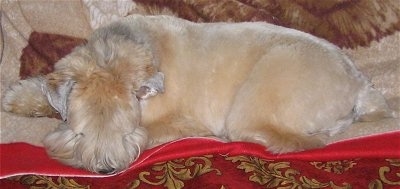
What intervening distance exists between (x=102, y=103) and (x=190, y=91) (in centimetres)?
70

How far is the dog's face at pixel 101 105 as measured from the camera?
3.15 meters

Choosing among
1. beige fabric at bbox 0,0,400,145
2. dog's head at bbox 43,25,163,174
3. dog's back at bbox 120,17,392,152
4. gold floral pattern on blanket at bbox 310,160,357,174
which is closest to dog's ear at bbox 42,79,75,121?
dog's head at bbox 43,25,163,174

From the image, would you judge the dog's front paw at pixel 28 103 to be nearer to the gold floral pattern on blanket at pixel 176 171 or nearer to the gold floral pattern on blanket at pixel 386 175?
the gold floral pattern on blanket at pixel 176 171

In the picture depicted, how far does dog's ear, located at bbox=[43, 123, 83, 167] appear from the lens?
3.29 m

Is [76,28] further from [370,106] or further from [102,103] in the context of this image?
[370,106]

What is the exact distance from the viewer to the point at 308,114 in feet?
11.4

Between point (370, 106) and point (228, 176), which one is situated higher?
point (370, 106)

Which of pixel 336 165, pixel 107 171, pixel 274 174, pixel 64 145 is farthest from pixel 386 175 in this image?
pixel 64 145

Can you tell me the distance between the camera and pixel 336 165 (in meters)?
3.32

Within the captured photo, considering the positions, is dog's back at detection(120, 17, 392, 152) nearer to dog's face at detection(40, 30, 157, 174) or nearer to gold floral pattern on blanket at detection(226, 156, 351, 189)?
gold floral pattern on blanket at detection(226, 156, 351, 189)

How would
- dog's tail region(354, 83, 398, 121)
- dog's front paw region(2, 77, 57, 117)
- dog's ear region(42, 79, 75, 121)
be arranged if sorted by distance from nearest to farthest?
dog's ear region(42, 79, 75, 121), dog's tail region(354, 83, 398, 121), dog's front paw region(2, 77, 57, 117)

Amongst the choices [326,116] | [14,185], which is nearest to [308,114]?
[326,116]

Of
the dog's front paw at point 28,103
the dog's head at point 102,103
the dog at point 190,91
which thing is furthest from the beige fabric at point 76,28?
the dog's head at point 102,103

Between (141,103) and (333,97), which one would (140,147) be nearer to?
(141,103)
